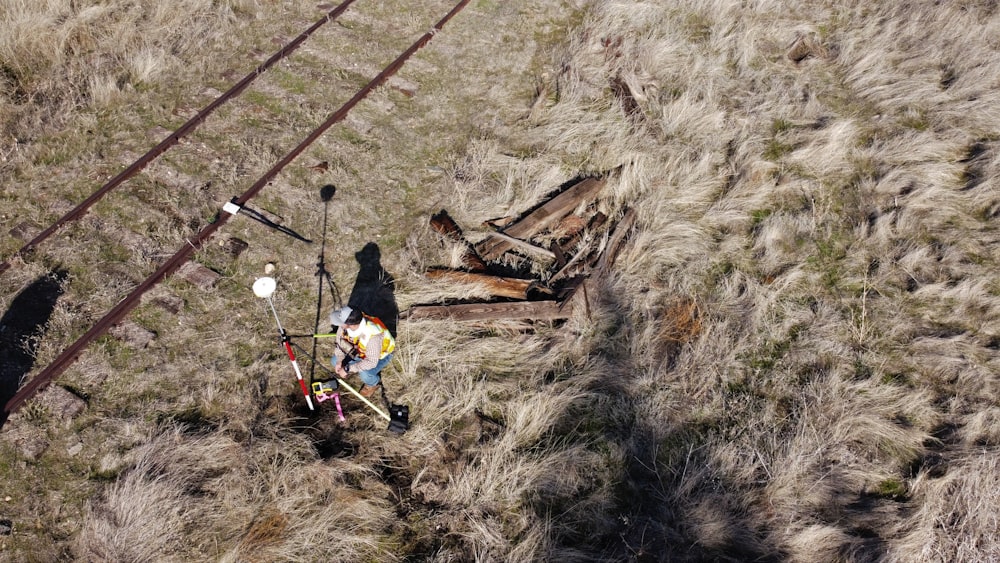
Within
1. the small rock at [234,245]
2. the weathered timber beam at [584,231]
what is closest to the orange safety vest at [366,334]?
the small rock at [234,245]

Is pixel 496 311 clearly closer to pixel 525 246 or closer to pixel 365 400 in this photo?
pixel 525 246

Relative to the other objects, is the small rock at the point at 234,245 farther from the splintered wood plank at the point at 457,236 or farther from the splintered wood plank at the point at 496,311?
the splintered wood plank at the point at 457,236

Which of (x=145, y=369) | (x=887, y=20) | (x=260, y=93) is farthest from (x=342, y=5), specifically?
(x=887, y=20)

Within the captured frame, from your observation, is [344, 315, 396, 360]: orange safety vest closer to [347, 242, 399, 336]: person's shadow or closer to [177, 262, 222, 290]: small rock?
[347, 242, 399, 336]: person's shadow

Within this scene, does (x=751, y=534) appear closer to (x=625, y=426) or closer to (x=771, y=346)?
(x=625, y=426)

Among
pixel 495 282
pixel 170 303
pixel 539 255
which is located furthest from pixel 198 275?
pixel 539 255

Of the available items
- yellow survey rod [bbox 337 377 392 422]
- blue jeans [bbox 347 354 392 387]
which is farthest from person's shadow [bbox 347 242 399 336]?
yellow survey rod [bbox 337 377 392 422]
